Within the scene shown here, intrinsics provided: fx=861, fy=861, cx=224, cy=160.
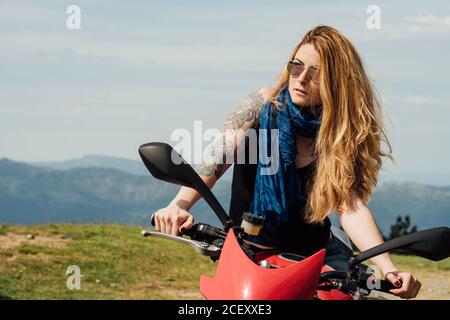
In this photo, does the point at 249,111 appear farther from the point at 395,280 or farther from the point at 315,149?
the point at 395,280

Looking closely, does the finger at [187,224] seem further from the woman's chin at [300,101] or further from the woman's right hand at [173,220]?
the woman's chin at [300,101]

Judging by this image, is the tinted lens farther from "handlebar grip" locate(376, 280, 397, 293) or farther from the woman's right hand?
"handlebar grip" locate(376, 280, 397, 293)

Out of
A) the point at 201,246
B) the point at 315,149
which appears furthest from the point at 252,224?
the point at 315,149

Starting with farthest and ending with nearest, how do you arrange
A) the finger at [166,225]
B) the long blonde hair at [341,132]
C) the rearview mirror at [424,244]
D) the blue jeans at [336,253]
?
the blue jeans at [336,253], the long blonde hair at [341,132], the finger at [166,225], the rearview mirror at [424,244]

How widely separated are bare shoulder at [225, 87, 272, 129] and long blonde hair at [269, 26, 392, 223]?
266mm

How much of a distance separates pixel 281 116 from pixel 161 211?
31.2 inches

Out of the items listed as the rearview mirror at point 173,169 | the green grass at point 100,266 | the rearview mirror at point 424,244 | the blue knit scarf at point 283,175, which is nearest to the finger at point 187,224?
the rearview mirror at point 173,169

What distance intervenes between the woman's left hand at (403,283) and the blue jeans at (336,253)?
0.64m

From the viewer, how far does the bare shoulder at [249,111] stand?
3836 mm

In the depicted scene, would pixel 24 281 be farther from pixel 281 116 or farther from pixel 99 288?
pixel 281 116

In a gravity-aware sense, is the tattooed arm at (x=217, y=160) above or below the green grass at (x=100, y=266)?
above

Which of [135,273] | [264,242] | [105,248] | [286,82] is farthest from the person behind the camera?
[105,248]

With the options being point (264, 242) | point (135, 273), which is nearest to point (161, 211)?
point (264, 242)
